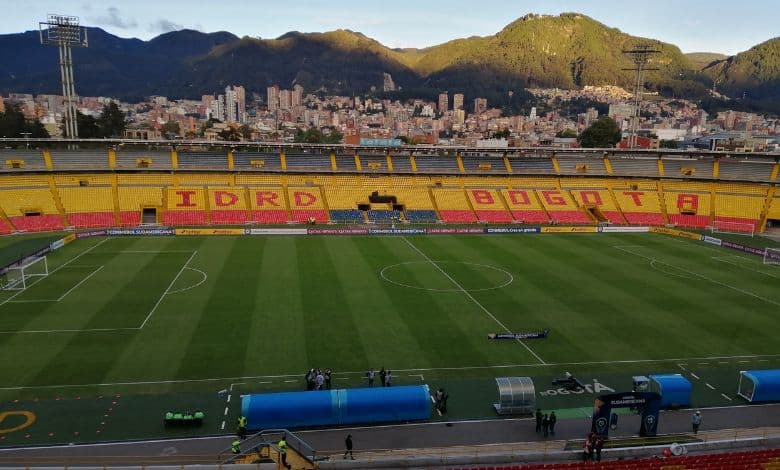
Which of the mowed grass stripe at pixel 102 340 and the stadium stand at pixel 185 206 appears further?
the stadium stand at pixel 185 206

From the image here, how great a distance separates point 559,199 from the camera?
221 feet

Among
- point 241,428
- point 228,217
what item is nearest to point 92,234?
point 228,217

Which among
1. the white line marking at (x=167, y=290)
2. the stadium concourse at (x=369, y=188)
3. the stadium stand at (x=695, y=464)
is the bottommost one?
the white line marking at (x=167, y=290)

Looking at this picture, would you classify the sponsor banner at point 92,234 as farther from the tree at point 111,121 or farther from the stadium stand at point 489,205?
the tree at point 111,121

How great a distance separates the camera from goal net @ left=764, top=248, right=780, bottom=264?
45.2 m

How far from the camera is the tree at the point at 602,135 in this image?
116 metres

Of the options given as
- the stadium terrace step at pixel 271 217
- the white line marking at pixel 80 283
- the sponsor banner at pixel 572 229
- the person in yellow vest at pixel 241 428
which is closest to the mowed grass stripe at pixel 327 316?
the person in yellow vest at pixel 241 428

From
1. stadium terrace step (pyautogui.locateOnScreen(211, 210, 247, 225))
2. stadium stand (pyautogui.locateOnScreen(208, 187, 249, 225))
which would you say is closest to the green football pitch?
stadium terrace step (pyautogui.locateOnScreen(211, 210, 247, 225))

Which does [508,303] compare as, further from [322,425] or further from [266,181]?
[266,181]

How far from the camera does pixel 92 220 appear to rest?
5503 cm

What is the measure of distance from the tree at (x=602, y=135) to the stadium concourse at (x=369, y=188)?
43058mm

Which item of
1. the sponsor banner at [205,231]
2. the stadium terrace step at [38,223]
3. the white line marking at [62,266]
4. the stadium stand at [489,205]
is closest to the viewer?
the white line marking at [62,266]

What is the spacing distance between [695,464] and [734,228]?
5453cm

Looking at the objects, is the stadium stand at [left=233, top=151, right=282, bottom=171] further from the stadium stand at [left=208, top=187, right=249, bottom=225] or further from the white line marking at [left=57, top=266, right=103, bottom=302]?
the white line marking at [left=57, top=266, right=103, bottom=302]
